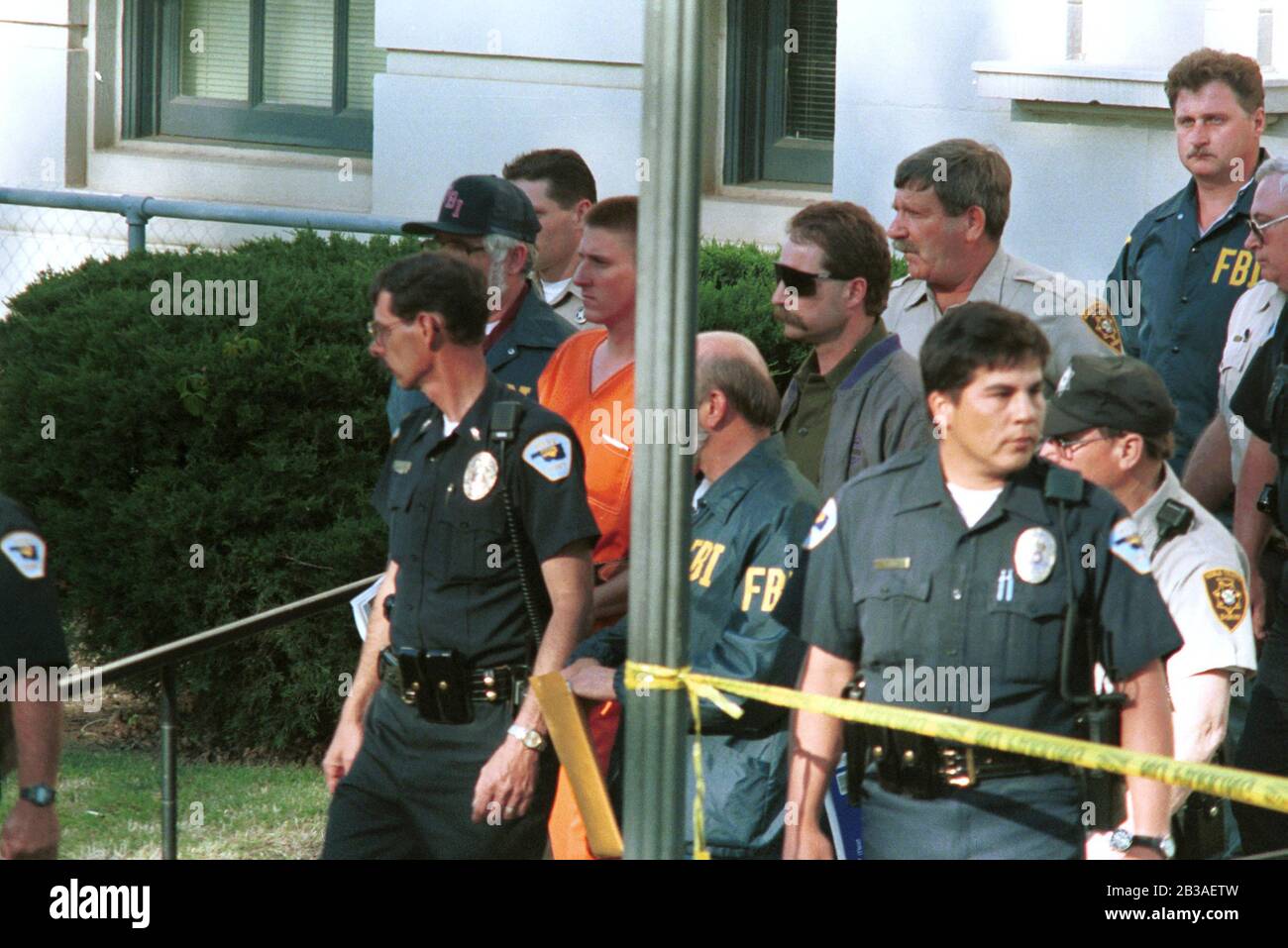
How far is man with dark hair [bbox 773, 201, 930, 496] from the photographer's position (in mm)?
4832

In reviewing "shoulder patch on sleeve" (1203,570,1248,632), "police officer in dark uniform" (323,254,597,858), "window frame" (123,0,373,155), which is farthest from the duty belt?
"window frame" (123,0,373,155)

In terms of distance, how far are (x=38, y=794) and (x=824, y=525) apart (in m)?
1.67

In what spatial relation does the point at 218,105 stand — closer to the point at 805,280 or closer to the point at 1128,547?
the point at 805,280

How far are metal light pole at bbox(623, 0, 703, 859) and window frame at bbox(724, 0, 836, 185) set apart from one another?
23.3 feet

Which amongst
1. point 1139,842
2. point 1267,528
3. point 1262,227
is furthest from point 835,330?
point 1139,842

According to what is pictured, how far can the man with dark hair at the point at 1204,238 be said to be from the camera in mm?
5773

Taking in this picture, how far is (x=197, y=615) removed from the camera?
7.18 meters

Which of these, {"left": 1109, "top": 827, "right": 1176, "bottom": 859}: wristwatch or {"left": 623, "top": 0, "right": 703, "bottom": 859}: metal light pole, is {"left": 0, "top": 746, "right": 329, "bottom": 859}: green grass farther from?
{"left": 1109, "top": 827, "right": 1176, "bottom": 859}: wristwatch

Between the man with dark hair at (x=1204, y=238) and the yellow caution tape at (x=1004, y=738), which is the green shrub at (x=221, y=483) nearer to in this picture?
the man with dark hair at (x=1204, y=238)

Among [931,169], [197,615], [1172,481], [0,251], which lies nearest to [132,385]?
[197,615]

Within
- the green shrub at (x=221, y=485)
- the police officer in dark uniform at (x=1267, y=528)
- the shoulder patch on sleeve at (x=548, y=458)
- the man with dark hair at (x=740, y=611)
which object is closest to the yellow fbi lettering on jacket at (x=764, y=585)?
the man with dark hair at (x=740, y=611)

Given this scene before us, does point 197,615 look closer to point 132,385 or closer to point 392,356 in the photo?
point 132,385

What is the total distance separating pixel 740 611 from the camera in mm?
4344

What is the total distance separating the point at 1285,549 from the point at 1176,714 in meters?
1.14
